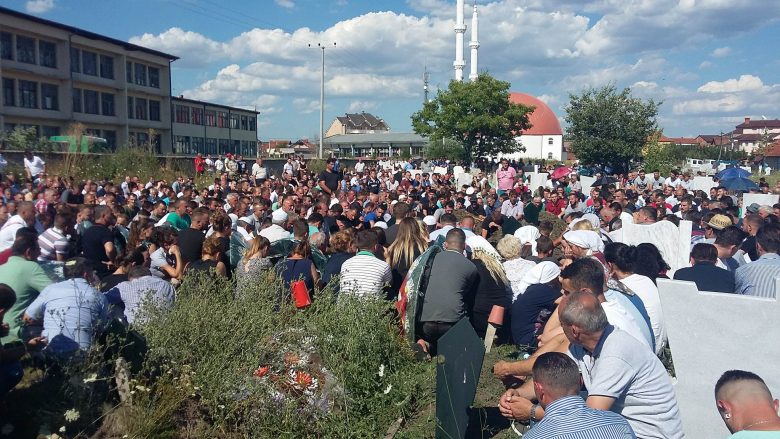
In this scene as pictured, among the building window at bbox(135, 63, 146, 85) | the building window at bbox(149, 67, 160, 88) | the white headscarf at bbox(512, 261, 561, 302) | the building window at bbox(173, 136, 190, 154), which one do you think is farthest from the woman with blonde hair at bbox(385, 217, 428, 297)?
the building window at bbox(173, 136, 190, 154)

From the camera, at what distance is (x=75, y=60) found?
47.8 m

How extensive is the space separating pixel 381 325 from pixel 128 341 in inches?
85.3

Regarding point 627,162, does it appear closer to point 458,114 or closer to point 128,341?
point 458,114

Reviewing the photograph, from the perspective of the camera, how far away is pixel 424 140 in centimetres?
8962

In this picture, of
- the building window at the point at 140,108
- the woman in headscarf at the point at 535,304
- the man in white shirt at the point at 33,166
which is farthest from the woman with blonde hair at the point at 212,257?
the building window at the point at 140,108

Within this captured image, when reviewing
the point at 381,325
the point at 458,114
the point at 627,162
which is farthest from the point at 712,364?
the point at 458,114

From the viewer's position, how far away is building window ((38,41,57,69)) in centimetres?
4481

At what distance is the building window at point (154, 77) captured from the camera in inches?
2247

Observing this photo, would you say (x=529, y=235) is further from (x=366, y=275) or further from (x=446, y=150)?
(x=446, y=150)

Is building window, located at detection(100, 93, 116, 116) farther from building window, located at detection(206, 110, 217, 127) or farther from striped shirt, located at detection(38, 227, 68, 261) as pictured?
striped shirt, located at detection(38, 227, 68, 261)

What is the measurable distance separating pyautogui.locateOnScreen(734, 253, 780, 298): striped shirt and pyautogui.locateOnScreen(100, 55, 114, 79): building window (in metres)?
53.0

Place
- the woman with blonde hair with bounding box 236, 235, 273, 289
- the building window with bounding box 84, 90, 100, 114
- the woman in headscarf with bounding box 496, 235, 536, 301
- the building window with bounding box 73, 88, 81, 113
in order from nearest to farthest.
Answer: the woman with blonde hair with bounding box 236, 235, 273, 289 → the woman in headscarf with bounding box 496, 235, 536, 301 → the building window with bounding box 73, 88, 81, 113 → the building window with bounding box 84, 90, 100, 114

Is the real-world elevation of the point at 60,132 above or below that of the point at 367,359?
above

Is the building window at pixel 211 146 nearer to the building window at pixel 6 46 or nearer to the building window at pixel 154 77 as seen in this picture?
the building window at pixel 154 77
